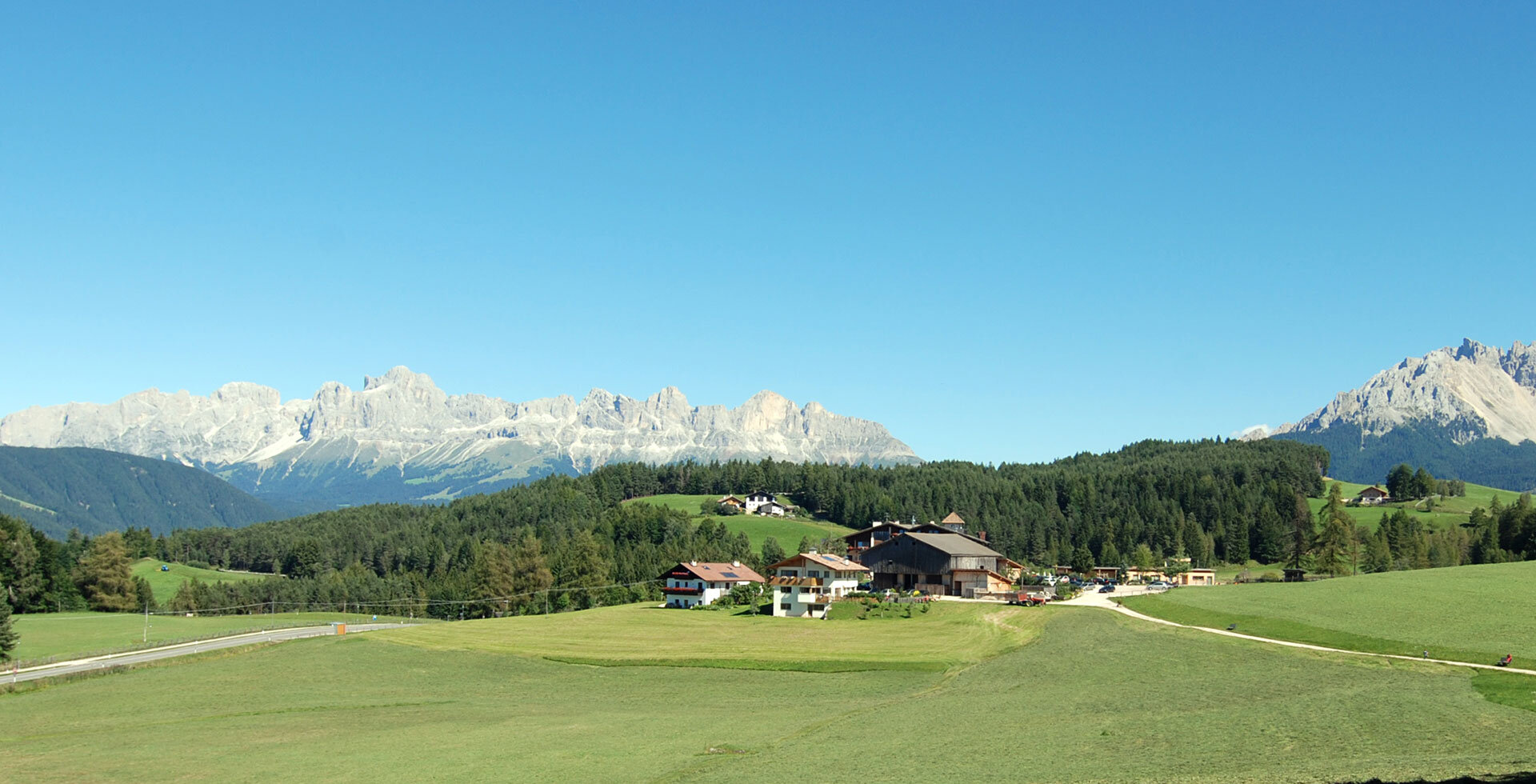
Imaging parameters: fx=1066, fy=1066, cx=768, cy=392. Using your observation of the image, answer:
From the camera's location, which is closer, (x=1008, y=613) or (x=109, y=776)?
(x=109, y=776)

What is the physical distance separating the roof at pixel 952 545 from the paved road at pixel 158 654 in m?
63.0

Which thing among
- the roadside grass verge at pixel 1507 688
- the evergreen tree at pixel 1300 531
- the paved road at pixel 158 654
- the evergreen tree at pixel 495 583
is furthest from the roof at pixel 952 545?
the roadside grass verge at pixel 1507 688

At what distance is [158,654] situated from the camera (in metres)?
89.1

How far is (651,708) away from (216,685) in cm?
3153

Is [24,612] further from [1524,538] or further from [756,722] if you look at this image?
[1524,538]

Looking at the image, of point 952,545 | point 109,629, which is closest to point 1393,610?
point 952,545

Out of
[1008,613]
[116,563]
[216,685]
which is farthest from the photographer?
[116,563]

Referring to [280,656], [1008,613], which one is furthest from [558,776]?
[1008,613]

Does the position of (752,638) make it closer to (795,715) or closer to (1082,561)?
(795,715)

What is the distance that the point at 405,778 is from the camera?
40500 mm

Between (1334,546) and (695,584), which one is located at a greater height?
(1334,546)

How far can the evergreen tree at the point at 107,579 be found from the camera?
15800 centimetres

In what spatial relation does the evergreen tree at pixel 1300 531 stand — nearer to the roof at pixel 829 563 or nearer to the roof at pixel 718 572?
the roof at pixel 829 563

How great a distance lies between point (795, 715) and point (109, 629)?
9724 centimetres
